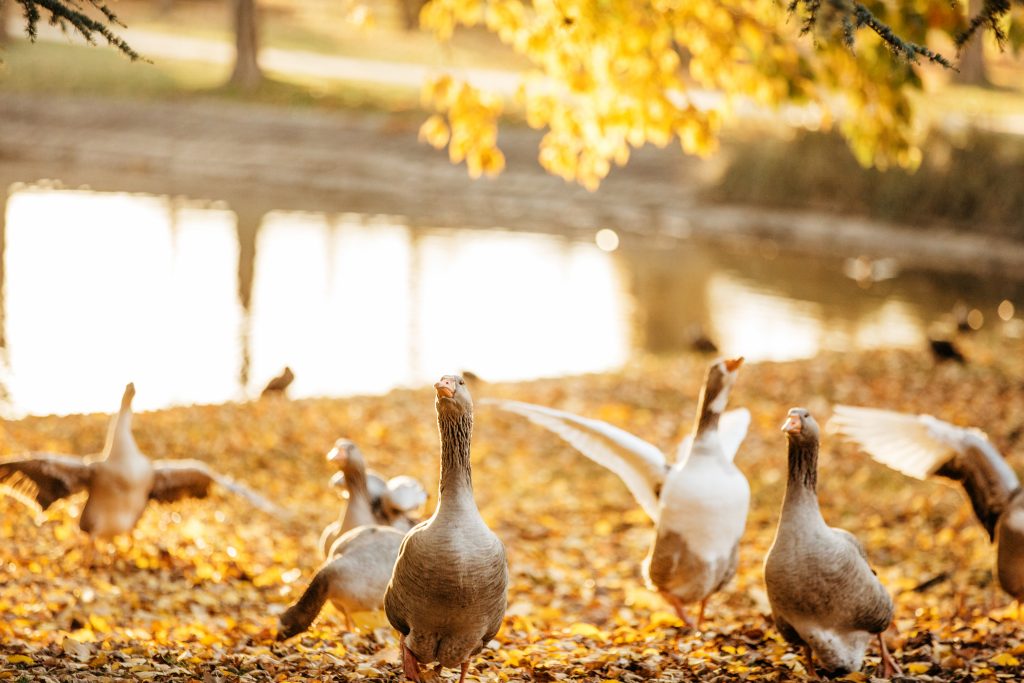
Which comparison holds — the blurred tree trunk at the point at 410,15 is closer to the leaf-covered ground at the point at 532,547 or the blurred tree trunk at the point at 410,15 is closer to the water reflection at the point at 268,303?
the water reflection at the point at 268,303

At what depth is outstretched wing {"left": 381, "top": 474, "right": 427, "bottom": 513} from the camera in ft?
23.2

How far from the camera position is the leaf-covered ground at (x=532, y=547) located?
5.86m

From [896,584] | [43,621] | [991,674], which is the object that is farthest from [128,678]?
[896,584]

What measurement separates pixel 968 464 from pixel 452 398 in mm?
3430

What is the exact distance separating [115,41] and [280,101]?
98.1ft

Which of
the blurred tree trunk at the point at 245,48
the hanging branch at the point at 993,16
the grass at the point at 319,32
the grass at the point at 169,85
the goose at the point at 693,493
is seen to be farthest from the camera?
the grass at the point at 319,32

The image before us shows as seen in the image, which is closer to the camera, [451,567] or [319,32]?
[451,567]

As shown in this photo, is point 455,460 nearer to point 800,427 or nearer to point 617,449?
point 800,427

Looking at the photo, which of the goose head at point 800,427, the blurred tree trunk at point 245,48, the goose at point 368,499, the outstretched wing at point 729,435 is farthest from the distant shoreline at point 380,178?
the goose head at point 800,427

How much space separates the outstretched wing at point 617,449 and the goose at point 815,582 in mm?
1116

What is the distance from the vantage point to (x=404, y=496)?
708cm

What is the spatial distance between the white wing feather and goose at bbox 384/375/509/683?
2.66 m

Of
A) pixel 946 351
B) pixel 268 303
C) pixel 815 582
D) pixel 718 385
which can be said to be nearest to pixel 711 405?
pixel 718 385

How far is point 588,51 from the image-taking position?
10.7 metres
